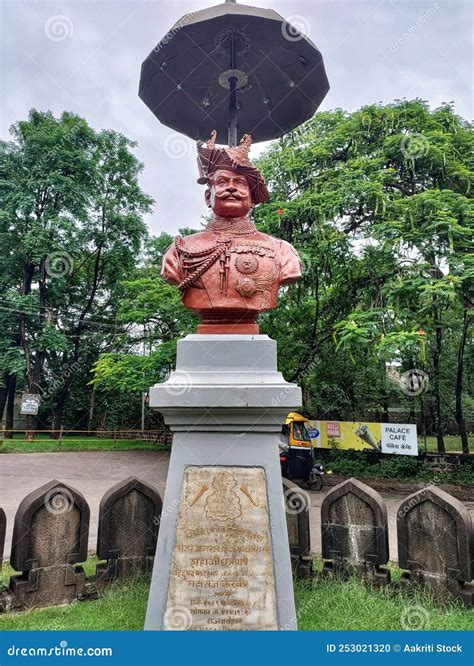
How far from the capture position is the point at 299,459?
11188 mm

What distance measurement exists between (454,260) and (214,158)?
15.6 feet

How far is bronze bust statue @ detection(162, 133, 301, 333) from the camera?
3.49 m

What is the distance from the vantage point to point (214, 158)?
365cm

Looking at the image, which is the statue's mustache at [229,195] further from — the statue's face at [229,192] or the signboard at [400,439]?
the signboard at [400,439]

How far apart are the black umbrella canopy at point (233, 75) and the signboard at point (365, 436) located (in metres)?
9.15

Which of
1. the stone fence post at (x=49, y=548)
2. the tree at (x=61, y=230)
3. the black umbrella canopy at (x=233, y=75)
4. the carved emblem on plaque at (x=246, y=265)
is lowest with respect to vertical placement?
the stone fence post at (x=49, y=548)

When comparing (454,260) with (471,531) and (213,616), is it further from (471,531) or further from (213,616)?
(213,616)

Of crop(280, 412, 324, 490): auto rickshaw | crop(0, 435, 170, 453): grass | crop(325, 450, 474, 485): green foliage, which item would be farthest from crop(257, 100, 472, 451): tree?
crop(0, 435, 170, 453): grass

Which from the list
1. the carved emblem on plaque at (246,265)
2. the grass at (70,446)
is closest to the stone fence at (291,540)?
the carved emblem on plaque at (246,265)

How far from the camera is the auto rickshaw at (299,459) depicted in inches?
430

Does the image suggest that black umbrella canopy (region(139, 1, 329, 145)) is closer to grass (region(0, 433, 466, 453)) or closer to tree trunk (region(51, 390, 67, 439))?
grass (region(0, 433, 466, 453))

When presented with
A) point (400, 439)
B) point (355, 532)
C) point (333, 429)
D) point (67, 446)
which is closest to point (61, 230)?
point (67, 446)

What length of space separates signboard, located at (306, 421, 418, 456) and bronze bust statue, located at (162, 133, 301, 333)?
30.6 ft

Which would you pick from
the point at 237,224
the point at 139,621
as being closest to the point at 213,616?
the point at 139,621
